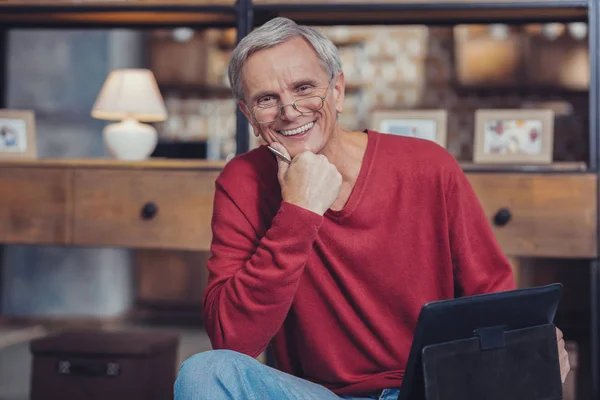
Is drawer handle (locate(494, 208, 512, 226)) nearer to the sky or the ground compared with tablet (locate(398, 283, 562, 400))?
nearer to the sky

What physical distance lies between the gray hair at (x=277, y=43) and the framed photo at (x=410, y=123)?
2.72ft

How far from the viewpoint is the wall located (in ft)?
13.1

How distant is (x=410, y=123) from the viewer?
92.7 inches

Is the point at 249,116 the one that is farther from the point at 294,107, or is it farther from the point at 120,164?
the point at 120,164

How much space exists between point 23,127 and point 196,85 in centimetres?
257

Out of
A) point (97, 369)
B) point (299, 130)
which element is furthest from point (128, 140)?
point (299, 130)

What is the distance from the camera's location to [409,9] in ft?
7.08

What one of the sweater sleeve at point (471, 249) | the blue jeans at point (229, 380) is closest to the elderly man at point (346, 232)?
the sweater sleeve at point (471, 249)

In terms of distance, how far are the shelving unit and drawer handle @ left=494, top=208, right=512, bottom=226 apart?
9 cm

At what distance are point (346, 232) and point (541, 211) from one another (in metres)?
0.82

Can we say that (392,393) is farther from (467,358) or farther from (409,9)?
(409,9)

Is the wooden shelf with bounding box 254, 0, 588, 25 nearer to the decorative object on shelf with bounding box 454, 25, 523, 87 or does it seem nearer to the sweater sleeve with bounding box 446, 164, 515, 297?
the sweater sleeve with bounding box 446, 164, 515, 297

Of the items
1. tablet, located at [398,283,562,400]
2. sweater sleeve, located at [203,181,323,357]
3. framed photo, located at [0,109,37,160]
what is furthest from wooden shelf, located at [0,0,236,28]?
tablet, located at [398,283,562,400]

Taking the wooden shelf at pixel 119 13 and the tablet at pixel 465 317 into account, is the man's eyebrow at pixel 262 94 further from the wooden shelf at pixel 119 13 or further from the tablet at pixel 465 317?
the wooden shelf at pixel 119 13
